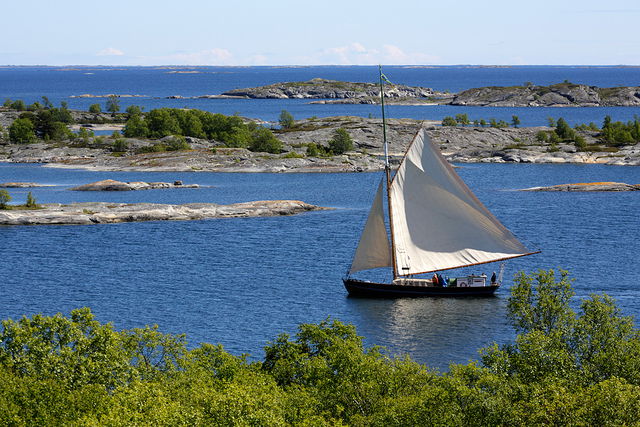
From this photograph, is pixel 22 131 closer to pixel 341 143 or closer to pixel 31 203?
pixel 341 143

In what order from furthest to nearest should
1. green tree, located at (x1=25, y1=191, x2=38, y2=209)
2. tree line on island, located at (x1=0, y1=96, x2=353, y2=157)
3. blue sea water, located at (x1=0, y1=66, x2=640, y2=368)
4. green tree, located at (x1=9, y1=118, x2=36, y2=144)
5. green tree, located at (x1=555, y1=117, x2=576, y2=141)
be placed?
green tree, located at (x1=9, y1=118, x2=36, y2=144), green tree, located at (x1=555, y1=117, x2=576, y2=141), tree line on island, located at (x1=0, y1=96, x2=353, y2=157), green tree, located at (x1=25, y1=191, x2=38, y2=209), blue sea water, located at (x1=0, y1=66, x2=640, y2=368)

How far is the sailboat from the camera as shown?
240ft

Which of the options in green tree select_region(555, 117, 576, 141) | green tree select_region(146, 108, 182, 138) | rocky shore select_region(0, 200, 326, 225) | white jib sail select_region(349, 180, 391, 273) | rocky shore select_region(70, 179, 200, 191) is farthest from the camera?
green tree select_region(146, 108, 182, 138)

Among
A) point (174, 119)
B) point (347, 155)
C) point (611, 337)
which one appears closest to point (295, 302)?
point (611, 337)

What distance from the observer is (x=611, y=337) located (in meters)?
42.3

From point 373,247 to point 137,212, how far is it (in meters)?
40.9

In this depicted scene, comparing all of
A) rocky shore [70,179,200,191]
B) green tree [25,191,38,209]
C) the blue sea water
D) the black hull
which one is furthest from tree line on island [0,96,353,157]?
the black hull

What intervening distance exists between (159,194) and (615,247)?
64.2 meters

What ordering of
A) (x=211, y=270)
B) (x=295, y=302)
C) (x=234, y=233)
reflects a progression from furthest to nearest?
(x=234, y=233) → (x=211, y=270) → (x=295, y=302)

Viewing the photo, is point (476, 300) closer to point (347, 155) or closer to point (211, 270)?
point (211, 270)

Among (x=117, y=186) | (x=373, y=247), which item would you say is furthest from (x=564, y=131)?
(x=373, y=247)

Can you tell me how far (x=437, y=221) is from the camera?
7462 centimetres

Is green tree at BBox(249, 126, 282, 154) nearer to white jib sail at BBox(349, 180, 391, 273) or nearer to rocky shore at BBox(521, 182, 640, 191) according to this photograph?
rocky shore at BBox(521, 182, 640, 191)

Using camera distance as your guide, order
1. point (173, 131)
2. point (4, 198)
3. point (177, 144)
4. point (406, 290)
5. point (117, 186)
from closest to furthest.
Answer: point (406, 290)
point (4, 198)
point (117, 186)
point (177, 144)
point (173, 131)
